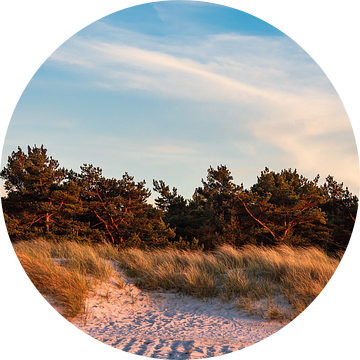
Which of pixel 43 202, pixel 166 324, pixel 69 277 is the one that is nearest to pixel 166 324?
pixel 166 324

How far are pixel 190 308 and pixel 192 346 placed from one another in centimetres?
210

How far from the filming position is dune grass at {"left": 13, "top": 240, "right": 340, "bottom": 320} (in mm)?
5988

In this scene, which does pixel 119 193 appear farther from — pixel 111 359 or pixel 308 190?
pixel 111 359

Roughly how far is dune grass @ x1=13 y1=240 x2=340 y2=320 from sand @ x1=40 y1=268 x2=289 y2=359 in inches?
10.0

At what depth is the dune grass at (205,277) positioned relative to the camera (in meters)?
5.99

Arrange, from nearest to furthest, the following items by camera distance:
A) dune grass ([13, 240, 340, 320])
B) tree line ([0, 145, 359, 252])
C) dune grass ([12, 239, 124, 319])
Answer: dune grass ([12, 239, 124, 319])
dune grass ([13, 240, 340, 320])
tree line ([0, 145, 359, 252])

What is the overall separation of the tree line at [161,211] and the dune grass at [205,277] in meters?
10.2

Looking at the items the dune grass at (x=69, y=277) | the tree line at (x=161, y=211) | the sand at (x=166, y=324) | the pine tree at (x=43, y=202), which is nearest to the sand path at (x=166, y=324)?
the sand at (x=166, y=324)

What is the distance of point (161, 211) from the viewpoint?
81.2 feet

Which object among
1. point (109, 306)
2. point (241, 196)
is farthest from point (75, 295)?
point (241, 196)

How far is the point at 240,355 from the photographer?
3918mm

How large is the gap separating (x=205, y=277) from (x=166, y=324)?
2.07m

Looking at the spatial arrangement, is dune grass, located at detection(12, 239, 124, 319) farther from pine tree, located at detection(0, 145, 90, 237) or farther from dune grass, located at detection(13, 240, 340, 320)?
pine tree, located at detection(0, 145, 90, 237)

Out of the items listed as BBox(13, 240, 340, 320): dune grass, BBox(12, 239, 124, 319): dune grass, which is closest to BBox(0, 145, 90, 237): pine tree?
BBox(13, 240, 340, 320): dune grass
